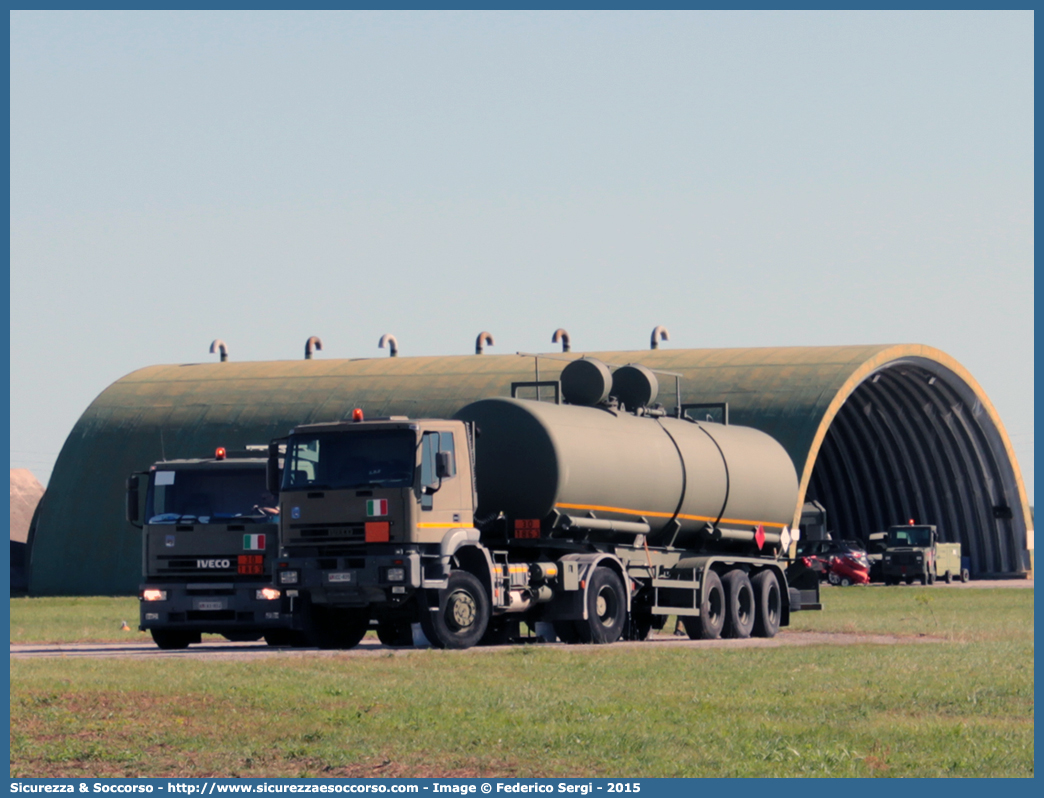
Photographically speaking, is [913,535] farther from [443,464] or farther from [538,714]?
[538,714]

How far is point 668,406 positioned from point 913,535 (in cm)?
1551

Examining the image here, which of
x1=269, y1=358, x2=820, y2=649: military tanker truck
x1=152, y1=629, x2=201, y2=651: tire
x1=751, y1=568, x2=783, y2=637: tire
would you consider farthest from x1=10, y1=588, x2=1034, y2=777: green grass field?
x1=751, y1=568, x2=783, y2=637: tire

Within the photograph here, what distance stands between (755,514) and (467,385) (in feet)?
82.0

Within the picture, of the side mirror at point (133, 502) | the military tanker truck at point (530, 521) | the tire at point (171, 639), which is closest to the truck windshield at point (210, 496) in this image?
the side mirror at point (133, 502)

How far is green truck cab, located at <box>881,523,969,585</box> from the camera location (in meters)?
60.4

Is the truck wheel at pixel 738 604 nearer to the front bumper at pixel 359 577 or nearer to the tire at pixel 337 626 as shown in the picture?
the tire at pixel 337 626

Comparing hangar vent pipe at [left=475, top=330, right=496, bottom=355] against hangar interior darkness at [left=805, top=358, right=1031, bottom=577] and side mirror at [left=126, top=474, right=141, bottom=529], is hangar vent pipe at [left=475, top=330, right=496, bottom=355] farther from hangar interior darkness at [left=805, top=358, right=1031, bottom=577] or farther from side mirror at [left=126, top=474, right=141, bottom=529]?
side mirror at [left=126, top=474, right=141, bottom=529]

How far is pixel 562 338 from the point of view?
6066 centimetres

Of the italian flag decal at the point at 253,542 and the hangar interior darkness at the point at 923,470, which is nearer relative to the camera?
the italian flag decal at the point at 253,542

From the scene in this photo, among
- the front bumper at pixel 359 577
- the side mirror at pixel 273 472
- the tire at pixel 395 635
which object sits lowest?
the tire at pixel 395 635

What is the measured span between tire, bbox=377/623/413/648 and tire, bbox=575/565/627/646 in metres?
3.01

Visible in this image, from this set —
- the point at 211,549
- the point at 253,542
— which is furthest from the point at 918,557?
the point at 211,549

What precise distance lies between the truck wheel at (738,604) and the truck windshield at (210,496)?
847 centimetres

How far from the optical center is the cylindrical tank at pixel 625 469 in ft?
85.7
